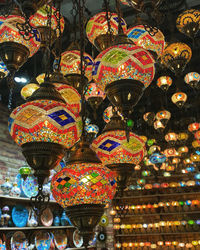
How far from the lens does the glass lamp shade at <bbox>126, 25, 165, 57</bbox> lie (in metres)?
1.37

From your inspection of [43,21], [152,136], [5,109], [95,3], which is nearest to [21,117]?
[43,21]

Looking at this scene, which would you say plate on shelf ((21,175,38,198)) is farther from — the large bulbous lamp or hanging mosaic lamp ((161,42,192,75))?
the large bulbous lamp

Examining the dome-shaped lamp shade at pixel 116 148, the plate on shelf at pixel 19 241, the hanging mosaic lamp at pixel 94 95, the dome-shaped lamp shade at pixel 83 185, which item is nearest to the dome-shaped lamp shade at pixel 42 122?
the dome-shaped lamp shade at pixel 83 185

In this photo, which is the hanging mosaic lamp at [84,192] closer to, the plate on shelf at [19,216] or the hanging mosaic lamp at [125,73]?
the hanging mosaic lamp at [125,73]

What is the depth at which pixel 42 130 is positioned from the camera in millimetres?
833

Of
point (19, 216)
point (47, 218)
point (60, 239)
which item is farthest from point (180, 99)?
point (60, 239)

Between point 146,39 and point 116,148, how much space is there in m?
0.61

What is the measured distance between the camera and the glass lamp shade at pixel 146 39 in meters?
1.37

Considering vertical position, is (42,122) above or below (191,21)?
below

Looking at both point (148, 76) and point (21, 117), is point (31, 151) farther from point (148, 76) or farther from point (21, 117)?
point (148, 76)

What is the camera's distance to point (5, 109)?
15.6ft

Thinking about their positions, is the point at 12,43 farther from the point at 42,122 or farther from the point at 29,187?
the point at 29,187

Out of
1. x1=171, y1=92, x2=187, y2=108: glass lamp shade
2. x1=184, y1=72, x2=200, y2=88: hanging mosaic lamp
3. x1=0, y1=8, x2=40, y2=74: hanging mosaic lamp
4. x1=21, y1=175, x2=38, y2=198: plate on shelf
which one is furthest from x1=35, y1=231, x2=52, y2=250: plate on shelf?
x1=0, y1=8, x2=40, y2=74: hanging mosaic lamp

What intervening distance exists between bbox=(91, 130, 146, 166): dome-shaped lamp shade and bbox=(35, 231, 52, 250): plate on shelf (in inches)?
133
